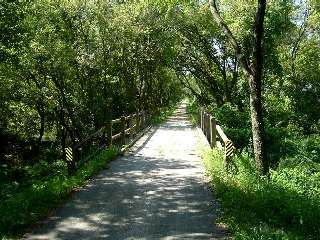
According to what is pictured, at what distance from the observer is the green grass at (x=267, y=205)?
8055 mm

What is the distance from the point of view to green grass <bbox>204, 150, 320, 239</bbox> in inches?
317

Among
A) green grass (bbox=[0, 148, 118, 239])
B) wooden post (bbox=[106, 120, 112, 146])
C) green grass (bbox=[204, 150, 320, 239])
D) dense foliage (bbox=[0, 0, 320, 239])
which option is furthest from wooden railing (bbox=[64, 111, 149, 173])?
green grass (bbox=[204, 150, 320, 239])

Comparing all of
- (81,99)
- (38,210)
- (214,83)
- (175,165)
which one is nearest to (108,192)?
(38,210)

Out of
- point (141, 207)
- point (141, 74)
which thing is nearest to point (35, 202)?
point (141, 207)

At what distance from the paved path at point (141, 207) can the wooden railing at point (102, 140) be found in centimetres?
96

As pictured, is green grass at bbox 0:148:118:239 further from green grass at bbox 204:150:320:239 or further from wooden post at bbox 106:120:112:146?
wooden post at bbox 106:120:112:146

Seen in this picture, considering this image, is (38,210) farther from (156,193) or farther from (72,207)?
(156,193)

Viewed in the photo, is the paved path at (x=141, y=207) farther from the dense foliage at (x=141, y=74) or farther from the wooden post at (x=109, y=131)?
the wooden post at (x=109, y=131)

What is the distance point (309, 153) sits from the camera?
69.9 ft

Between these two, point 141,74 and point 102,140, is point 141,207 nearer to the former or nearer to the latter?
point 102,140

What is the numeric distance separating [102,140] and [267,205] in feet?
39.6

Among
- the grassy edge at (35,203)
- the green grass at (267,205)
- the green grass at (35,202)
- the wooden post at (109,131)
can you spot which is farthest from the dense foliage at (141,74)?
the grassy edge at (35,203)

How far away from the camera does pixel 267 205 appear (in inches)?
369

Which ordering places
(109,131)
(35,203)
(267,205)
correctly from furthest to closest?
(109,131) < (35,203) < (267,205)
